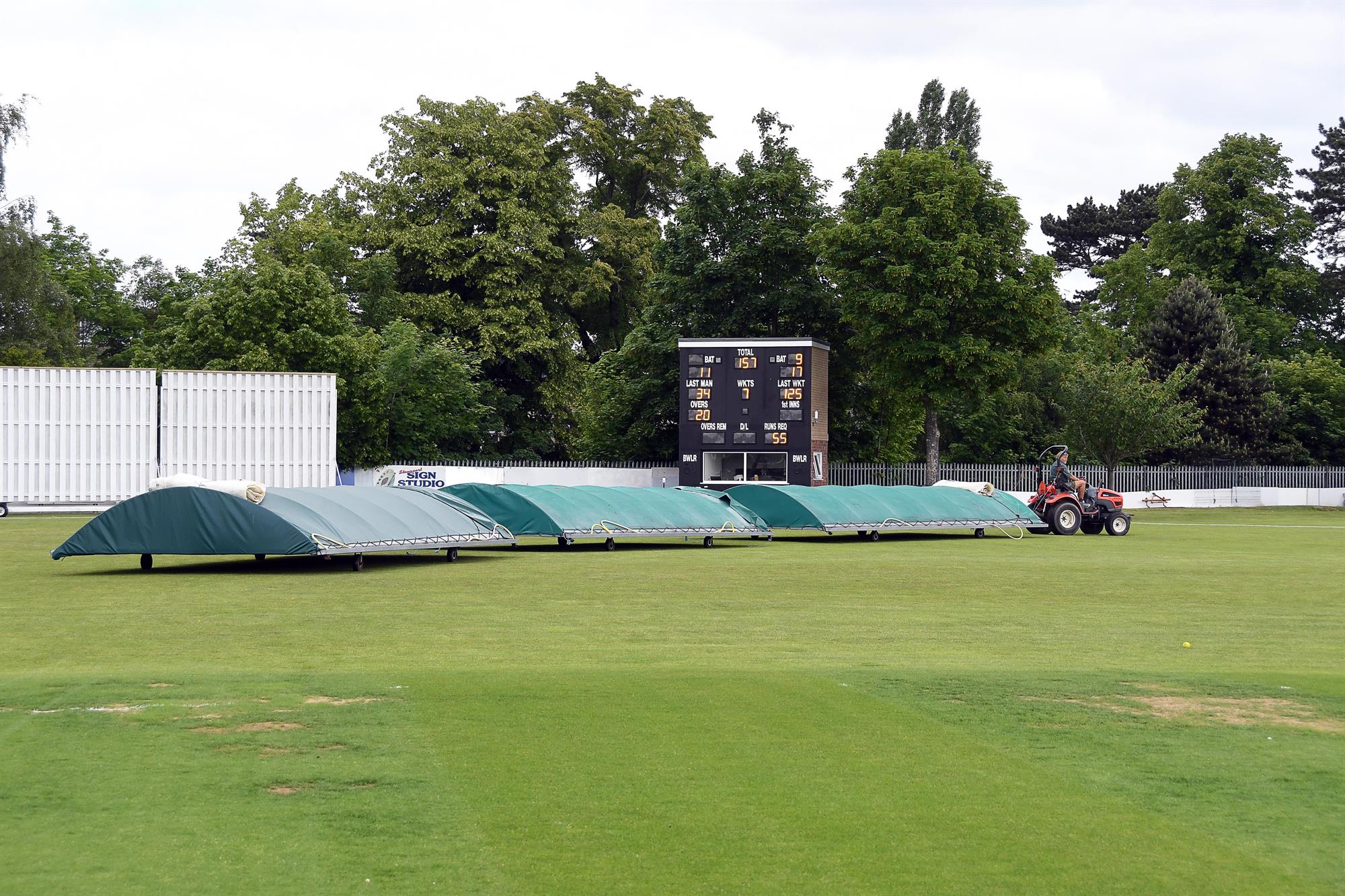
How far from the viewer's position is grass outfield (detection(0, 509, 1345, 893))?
5648mm

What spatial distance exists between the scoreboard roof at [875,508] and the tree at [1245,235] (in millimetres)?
39902

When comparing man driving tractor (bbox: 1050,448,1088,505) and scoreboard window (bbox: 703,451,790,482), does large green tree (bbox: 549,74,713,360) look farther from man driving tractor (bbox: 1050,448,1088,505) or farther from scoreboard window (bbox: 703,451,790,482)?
man driving tractor (bbox: 1050,448,1088,505)

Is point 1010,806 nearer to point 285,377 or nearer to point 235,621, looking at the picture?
point 235,621

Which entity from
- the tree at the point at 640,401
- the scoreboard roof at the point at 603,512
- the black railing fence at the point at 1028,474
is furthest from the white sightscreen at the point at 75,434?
the tree at the point at 640,401

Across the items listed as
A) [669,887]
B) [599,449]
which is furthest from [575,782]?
[599,449]

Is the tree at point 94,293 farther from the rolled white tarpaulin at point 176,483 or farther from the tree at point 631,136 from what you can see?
the rolled white tarpaulin at point 176,483

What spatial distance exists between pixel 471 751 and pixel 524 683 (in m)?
2.41

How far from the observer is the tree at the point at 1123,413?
5591 centimetres

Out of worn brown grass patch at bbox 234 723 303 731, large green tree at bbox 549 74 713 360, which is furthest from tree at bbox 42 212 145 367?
worn brown grass patch at bbox 234 723 303 731

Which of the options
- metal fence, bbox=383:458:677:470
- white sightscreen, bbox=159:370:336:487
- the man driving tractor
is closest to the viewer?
the man driving tractor

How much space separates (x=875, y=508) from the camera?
110 ft

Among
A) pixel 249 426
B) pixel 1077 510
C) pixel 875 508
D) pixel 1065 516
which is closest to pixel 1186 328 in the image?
pixel 1077 510

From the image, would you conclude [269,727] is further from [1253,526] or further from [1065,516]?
[1253,526]

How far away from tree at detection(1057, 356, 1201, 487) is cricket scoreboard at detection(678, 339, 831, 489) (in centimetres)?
1776
